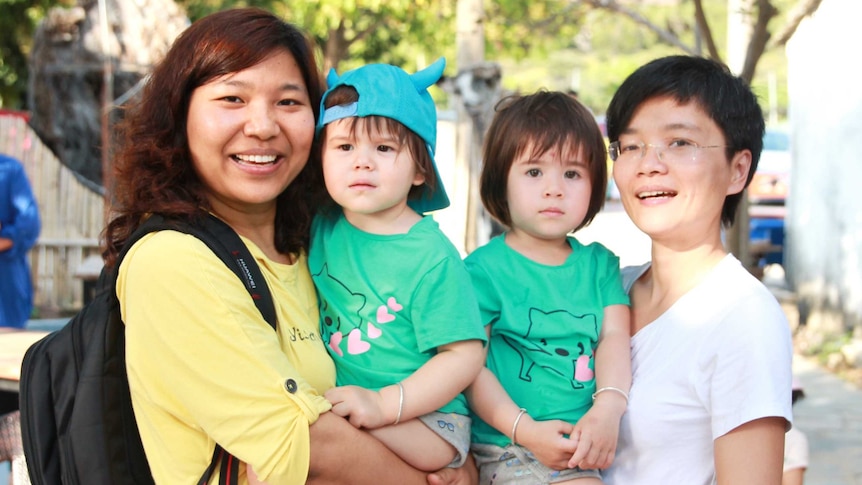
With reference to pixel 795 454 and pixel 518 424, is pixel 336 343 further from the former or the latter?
pixel 795 454

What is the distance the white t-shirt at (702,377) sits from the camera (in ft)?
6.68

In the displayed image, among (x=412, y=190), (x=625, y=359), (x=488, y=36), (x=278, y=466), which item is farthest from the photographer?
(x=488, y=36)

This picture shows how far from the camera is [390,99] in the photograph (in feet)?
7.71

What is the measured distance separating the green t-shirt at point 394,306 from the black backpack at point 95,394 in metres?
0.28

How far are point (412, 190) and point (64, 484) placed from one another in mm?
1172

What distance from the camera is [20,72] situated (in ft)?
66.5

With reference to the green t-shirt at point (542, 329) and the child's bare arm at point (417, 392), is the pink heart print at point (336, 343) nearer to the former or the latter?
the child's bare arm at point (417, 392)

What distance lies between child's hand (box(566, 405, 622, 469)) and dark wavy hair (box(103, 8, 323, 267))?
110cm

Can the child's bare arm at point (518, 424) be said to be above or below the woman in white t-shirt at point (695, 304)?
below

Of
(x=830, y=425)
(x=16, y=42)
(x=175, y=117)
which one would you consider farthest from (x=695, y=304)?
(x=16, y=42)

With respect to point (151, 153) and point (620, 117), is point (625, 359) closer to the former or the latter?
point (620, 117)

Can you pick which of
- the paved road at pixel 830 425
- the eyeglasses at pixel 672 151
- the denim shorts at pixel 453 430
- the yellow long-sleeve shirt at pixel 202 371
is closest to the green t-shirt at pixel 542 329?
the denim shorts at pixel 453 430

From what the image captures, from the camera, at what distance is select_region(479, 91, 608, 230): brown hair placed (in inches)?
100.0

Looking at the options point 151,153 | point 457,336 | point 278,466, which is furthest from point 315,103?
point 278,466
